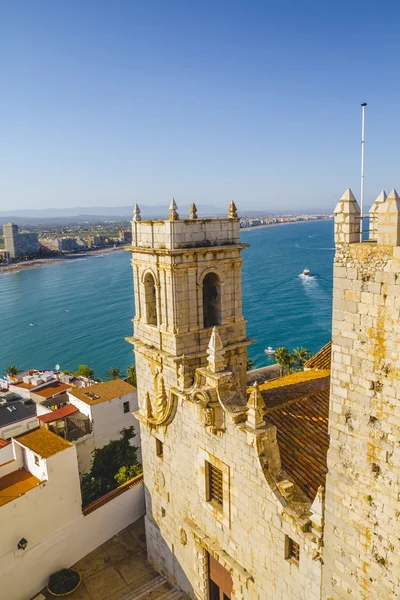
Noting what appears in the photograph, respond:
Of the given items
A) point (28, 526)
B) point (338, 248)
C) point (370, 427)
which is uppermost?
point (338, 248)

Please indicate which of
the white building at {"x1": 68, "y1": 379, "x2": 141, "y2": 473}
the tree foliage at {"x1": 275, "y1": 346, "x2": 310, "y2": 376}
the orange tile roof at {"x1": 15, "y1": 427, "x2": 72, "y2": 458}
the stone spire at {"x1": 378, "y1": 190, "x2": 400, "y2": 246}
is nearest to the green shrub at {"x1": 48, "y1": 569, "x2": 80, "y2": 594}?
the orange tile roof at {"x1": 15, "y1": 427, "x2": 72, "y2": 458}

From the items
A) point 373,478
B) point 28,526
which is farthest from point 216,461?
point 28,526

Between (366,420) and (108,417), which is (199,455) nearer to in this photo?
(366,420)

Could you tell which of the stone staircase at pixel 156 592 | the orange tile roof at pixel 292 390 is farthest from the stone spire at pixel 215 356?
the stone staircase at pixel 156 592

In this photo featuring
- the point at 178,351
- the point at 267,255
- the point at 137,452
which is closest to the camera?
the point at 178,351

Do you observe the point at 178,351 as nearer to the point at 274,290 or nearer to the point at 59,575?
the point at 59,575

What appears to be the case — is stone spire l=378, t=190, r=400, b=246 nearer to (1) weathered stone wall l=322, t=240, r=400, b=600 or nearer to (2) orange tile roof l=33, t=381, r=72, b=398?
(1) weathered stone wall l=322, t=240, r=400, b=600
